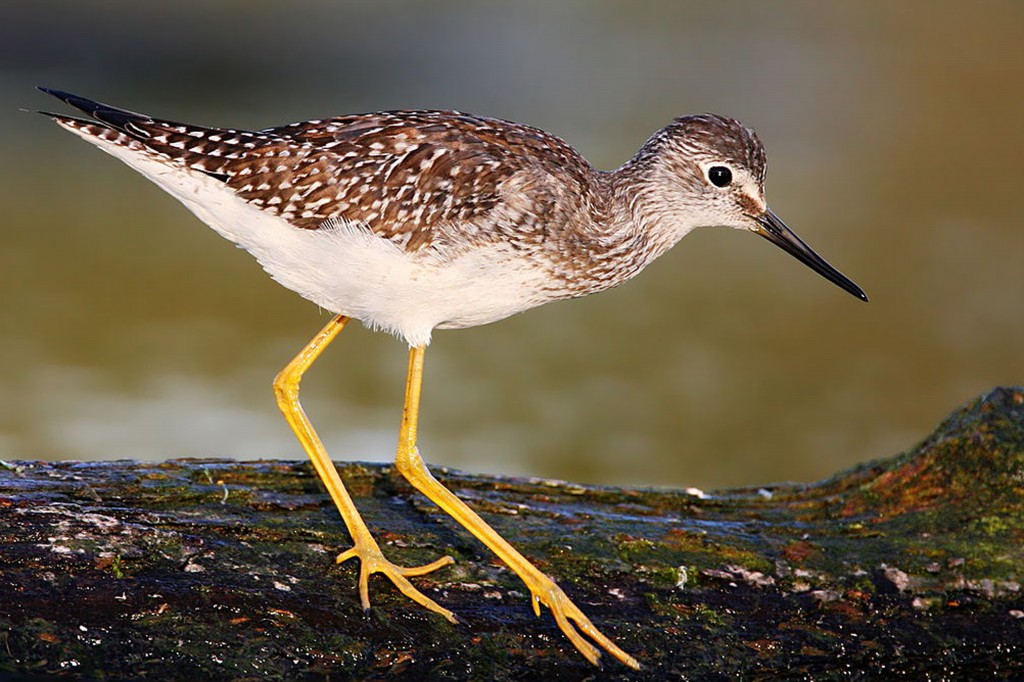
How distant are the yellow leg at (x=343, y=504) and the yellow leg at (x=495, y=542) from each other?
0.23 metres

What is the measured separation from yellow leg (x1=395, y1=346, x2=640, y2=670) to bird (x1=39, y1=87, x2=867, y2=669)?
0.03ft

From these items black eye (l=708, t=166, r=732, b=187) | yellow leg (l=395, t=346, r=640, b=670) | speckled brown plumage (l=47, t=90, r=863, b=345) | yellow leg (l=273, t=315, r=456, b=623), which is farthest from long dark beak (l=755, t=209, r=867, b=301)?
yellow leg (l=273, t=315, r=456, b=623)

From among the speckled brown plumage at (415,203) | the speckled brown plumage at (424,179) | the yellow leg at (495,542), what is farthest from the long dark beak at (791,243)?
the yellow leg at (495,542)

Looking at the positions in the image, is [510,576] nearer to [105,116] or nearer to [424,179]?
[424,179]

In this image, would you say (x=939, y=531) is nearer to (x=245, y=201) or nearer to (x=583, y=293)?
(x=583, y=293)

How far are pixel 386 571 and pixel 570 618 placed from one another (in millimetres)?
813

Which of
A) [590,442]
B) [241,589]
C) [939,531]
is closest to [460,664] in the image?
[241,589]

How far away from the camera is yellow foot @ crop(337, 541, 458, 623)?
5371mm

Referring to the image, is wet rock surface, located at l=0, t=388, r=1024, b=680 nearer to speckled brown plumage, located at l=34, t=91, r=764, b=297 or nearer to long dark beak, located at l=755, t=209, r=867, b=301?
long dark beak, located at l=755, t=209, r=867, b=301

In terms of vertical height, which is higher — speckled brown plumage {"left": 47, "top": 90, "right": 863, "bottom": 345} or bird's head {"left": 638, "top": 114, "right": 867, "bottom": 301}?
bird's head {"left": 638, "top": 114, "right": 867, "bottom": 301}

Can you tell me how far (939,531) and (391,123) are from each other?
3.27 meters

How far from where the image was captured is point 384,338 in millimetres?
12344

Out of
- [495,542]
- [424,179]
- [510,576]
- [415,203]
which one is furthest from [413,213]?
[510,576]

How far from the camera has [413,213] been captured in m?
5.93
